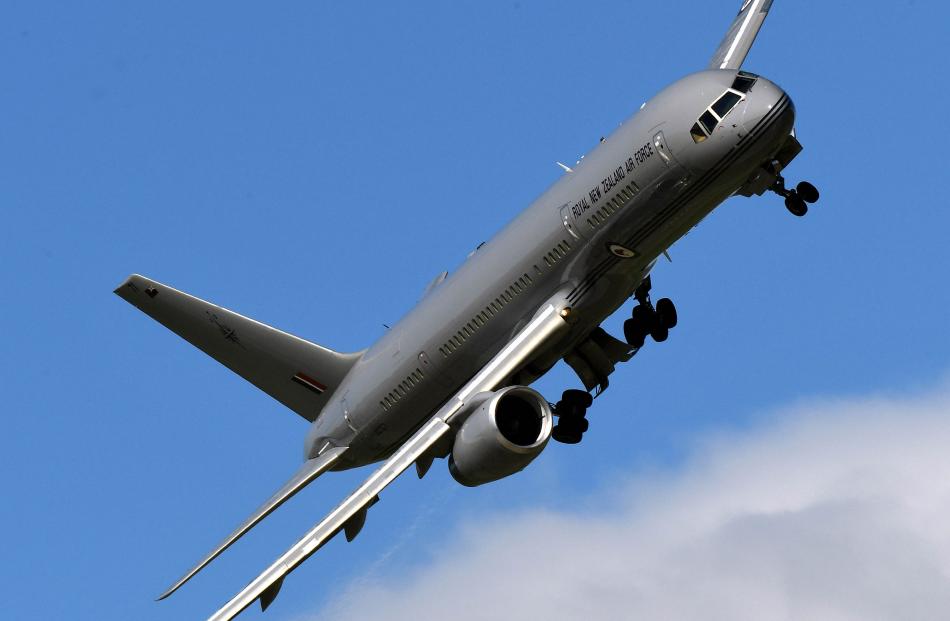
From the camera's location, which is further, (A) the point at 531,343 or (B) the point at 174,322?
(B) the point at 174,322


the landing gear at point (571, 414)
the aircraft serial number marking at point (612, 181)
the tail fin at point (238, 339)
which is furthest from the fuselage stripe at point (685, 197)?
the tail fin at point (238, 339)

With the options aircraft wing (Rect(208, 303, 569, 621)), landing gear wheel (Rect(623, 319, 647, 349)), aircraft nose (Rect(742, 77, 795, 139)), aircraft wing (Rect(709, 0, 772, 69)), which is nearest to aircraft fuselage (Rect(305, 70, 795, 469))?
aircraft nose (Rect(742, 77, 795, 139))

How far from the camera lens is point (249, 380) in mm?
59188

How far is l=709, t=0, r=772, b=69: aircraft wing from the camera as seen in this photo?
57969 millimetres

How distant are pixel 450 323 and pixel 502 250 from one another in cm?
248

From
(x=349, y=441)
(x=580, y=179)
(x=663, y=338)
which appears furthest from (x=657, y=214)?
(x=349, y=441)

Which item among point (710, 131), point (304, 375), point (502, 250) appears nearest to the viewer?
point (710, 131)

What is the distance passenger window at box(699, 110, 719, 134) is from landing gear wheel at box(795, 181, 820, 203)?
4.08 meters

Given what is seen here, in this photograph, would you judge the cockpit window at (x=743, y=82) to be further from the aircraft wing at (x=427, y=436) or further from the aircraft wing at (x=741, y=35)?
the aircraft wing at (x=741, y=35)

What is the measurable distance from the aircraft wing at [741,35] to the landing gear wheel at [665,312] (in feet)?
25.1

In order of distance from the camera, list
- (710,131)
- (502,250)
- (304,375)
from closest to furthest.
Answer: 1. (710,131)
2. (502,250)
3. (304,375)

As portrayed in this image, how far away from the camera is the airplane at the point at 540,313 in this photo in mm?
48844

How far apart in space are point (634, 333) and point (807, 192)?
6702mm

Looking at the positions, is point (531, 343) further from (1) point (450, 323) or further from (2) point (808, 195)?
(2) point (808, 195)
